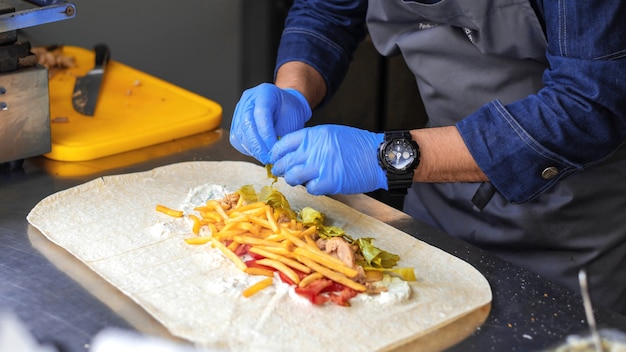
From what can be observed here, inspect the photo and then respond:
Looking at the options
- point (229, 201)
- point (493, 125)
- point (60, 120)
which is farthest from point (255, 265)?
point (60, 120)

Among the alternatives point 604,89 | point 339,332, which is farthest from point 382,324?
point 604,89

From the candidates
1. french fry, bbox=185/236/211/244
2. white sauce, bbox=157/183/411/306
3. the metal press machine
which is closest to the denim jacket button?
white sauce, bbox=157/183/411/306

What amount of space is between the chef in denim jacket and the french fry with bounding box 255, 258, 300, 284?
0.24 metres

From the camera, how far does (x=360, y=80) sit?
3602mm

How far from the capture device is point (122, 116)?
7.81 ft

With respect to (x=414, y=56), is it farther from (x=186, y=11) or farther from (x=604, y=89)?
(x=186, y=11)

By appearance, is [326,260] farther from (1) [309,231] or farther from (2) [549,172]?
(2) [549,172]

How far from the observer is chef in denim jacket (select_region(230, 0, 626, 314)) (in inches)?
67.8

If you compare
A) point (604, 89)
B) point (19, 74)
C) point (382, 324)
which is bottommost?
point (382, 324)

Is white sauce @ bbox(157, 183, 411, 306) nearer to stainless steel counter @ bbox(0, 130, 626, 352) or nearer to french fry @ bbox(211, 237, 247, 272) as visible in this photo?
french fry @ bbox(211, 237, 247, 272)

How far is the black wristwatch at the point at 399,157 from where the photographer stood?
1802mm

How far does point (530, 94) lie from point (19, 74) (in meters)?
1.26

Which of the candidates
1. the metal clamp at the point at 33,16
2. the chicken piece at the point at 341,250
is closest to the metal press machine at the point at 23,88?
the metal clamp at the point at 33,16

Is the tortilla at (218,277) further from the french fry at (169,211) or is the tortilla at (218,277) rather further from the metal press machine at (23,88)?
the metal press machine at (23,88)
